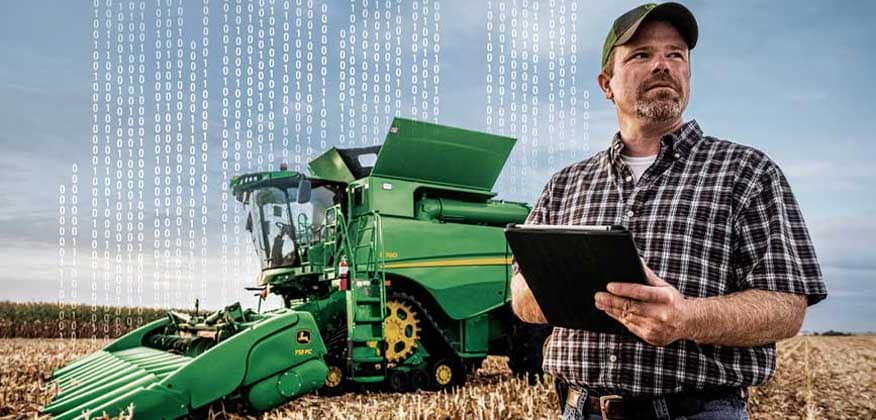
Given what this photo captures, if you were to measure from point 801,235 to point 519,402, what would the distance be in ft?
17.6

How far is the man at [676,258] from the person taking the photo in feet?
6.07

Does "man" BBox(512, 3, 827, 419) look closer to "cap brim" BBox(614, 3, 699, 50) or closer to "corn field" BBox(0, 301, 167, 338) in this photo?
"cap brim" BBox(614, 3, 699, 50)

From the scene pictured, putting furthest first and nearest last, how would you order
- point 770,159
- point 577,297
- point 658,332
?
1. point 770,159
2. point 577,297
3. point 658,332

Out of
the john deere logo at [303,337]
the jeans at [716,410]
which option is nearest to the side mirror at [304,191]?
the john deere logo at [303,337]

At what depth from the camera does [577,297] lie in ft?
6.30

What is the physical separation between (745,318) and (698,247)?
0.84 ft

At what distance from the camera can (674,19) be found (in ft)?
7.21

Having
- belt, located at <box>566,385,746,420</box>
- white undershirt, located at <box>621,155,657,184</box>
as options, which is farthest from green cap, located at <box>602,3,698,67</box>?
belt, located at <box>566,385,746,420</box>

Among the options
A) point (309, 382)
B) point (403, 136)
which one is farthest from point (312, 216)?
point (309, 382)

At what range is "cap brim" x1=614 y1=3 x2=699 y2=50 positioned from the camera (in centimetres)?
217

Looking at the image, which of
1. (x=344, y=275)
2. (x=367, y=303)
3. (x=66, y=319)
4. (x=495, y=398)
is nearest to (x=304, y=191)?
(x=344, y=275)

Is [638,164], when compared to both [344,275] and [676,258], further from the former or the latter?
[344,275]

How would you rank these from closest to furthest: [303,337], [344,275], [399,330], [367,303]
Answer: [303,337] < [367,303] < [344,275] < [399,330]

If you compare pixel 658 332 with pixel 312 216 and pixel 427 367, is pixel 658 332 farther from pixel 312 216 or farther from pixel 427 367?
pixel 312 216
